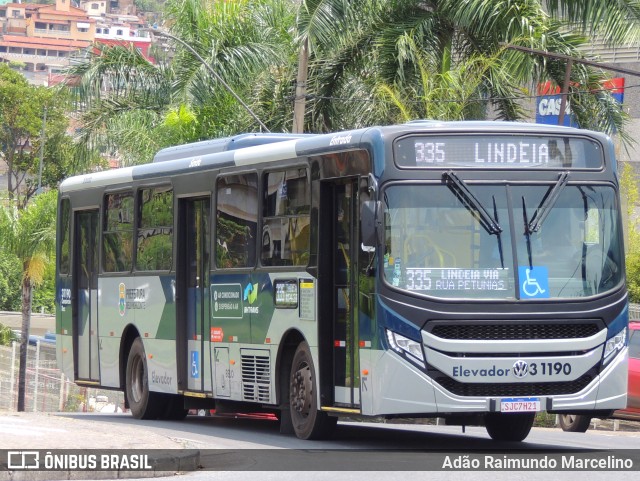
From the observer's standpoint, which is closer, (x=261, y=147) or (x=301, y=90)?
(x=261, y=147)

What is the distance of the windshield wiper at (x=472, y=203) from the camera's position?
13.5 m

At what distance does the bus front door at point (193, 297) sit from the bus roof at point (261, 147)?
58cm

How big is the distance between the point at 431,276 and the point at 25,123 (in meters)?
74.3

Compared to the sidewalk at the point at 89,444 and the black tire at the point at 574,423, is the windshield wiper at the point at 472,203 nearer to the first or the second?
the sidewalk at the point at 89,444

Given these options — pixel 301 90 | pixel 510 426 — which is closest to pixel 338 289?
pixel 510 426

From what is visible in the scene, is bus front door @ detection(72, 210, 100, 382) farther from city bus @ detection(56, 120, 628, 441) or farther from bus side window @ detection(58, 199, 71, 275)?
city bus @ detection(56, 120, 628, 441)

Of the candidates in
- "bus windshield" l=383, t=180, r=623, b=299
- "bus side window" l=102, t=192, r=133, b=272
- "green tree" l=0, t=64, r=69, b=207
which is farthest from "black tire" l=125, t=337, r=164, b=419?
"green tree" l=0, t=64, r=69, b=207

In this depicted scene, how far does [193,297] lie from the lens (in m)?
Answer: 17.8

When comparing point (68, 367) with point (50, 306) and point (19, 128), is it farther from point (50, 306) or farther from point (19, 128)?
point (50, 306)

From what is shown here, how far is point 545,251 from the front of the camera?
13.7 meters

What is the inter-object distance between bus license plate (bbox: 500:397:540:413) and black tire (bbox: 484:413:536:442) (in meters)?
1.80

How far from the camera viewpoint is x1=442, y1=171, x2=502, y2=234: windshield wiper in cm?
1355

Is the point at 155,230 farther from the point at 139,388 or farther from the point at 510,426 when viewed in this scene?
the point at 510,426

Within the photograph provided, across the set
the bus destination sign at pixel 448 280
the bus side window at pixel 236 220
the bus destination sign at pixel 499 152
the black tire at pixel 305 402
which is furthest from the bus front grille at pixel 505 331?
the bus side window at pixel 236 220
